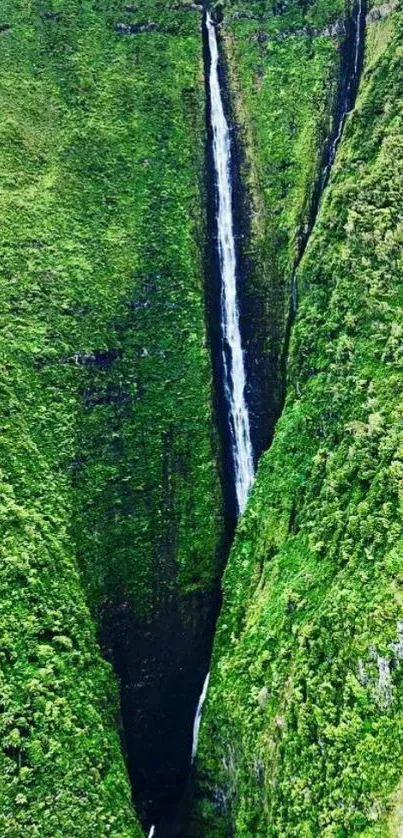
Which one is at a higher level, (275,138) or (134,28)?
(134,28)

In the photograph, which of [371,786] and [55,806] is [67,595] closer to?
[55,806]

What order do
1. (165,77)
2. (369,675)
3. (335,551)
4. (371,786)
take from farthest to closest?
1. (165,77)
2. (335,551)
3. (369,675)
4. (371,786)

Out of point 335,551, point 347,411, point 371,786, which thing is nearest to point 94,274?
point 347,411

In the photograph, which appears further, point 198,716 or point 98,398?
point 98,398

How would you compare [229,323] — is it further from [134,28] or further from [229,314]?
[134,28]

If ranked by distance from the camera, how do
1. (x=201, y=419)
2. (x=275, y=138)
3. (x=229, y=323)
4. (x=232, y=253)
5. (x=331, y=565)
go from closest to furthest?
(x=331, y=565) → (x=201, y=419) → (x=229, y=323) → (x=232, y=253) → (x=275, y=138)

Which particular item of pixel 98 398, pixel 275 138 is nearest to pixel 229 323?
pixel 98 398

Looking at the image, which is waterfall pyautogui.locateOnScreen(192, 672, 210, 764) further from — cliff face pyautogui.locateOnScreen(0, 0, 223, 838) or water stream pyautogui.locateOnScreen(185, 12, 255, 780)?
cliff face pyautogui.locateOnScreen(0, 0, 223, 838)
